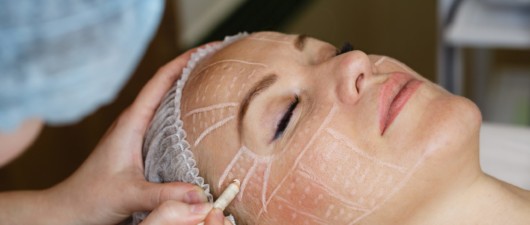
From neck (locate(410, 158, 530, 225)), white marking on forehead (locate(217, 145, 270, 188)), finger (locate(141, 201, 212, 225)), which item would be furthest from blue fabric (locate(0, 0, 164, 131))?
neck (locate(410, 158, 530, 225))

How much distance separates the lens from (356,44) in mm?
3580

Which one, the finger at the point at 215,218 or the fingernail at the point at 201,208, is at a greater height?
the fingernail at the point at 201,208

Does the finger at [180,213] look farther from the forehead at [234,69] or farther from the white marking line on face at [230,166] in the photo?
the forehead at [234,69]

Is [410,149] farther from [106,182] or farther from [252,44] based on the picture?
[106,182]

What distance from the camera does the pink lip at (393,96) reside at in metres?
1.34

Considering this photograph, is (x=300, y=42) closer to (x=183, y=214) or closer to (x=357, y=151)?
(x=357, y=151)

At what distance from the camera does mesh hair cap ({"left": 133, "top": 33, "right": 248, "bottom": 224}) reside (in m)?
1.44

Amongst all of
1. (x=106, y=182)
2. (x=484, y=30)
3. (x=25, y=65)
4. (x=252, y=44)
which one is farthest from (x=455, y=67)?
(x=25, y=65)

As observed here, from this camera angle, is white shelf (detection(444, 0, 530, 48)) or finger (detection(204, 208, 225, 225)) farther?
white shelf (detection(444, 0, 530, 48))

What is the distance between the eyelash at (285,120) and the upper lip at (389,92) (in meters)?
0.16

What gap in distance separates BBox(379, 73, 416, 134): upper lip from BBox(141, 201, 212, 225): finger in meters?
0.33

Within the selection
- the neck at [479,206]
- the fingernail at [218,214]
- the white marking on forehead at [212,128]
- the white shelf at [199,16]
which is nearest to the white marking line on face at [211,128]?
the white marking on forehead at [212,128]

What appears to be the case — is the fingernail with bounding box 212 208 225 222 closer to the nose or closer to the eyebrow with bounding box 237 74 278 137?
the eyebrow with bounding box 237 74 278 137

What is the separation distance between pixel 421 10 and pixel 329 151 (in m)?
2.40
